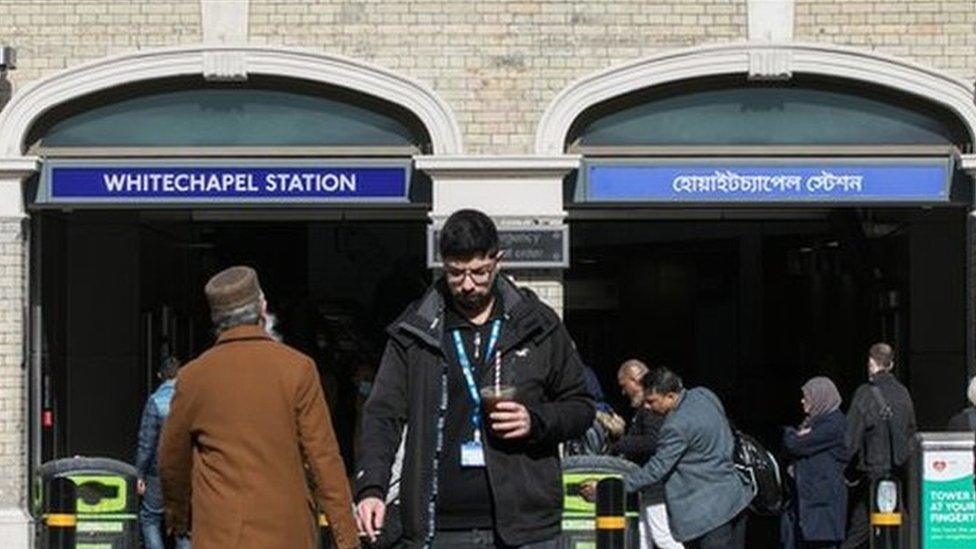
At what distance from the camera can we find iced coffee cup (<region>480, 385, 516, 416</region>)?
21.2 ft

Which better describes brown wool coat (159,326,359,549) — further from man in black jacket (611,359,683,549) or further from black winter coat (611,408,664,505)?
black winter coat (611,408,664,505)

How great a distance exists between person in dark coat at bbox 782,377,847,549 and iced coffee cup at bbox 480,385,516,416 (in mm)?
8026

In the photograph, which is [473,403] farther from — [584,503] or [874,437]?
[874,437]

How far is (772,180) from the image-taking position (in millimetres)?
15438

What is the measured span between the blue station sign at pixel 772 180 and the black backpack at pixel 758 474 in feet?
9.42

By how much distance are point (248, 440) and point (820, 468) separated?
26.1 feet

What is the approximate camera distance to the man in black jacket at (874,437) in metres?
14.8

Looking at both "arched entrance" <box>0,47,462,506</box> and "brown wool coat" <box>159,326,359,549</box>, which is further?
"arched entrance" <box>0,47,462,506</box>

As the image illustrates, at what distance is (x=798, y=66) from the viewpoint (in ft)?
50.3

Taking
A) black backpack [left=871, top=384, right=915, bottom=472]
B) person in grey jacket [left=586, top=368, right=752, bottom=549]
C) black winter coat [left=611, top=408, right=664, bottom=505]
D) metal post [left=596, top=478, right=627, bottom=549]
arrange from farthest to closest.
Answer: black backpack [left=871, top=384, right=915, bottom=472]
black winter coat [left=611, top=408, right=664, bottom=505]
person in grey jacket [left=586, top=368, right=752, bottom=549]
metal post [left=596, top=478, right=627, bottom=549]

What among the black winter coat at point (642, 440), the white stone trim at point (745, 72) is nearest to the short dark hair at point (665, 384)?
the black winter coat at point (642, 440)

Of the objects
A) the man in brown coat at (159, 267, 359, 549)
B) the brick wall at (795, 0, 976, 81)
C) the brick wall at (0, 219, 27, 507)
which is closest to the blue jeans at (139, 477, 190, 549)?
the brick wall at (0, 219, 27, 507)

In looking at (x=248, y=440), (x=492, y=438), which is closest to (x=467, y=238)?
(x=492, y=438)

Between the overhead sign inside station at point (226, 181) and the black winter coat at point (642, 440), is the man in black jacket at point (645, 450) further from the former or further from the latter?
the overhead sign inside station at point (226, 181)
